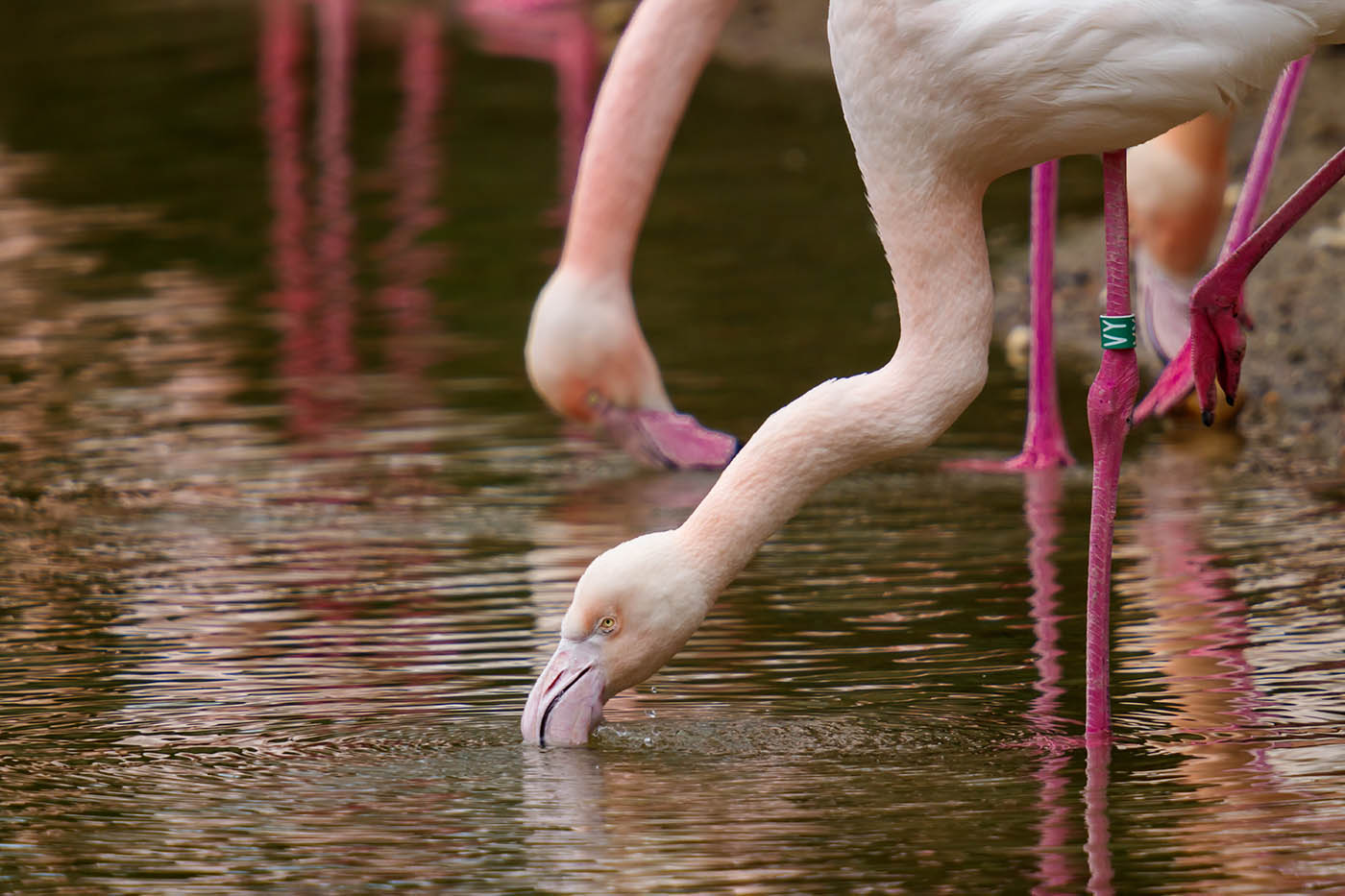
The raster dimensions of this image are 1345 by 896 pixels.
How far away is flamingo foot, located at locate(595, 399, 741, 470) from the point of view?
6828 millimetres

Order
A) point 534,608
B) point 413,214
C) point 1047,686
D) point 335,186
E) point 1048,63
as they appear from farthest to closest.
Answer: point 335,186 → point 413,214 → point 534,608 → point 1047,686 → point 1048,63

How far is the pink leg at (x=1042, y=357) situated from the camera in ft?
22.3

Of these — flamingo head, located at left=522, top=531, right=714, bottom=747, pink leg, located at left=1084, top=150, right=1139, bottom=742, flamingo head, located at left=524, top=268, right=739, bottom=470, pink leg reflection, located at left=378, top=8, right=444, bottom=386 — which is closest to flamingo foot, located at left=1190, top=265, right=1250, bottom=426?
pink leg, located at left=1084, top=150, right=1139, bottom=742

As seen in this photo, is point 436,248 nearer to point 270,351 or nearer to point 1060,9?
point 270,351

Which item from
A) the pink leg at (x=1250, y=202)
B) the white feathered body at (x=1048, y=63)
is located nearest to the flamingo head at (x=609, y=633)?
the white feathered body at (x=1048, y=63)

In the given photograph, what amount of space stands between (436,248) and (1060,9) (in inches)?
258

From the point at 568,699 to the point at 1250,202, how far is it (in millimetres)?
3037

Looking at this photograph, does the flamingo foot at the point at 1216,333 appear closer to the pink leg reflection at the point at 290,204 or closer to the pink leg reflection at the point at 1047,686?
the pink leg reflection at the point at 1047,686

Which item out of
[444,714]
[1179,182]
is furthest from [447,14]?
[444,714]

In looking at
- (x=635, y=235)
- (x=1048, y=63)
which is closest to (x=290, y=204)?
(x=635, y=235)

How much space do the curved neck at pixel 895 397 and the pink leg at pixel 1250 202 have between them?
201cm

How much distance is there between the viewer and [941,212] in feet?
14.9

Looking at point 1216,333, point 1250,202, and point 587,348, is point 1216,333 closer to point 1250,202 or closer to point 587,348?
point 1250,202

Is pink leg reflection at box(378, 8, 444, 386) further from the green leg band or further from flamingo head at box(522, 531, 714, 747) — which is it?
the green leg band
